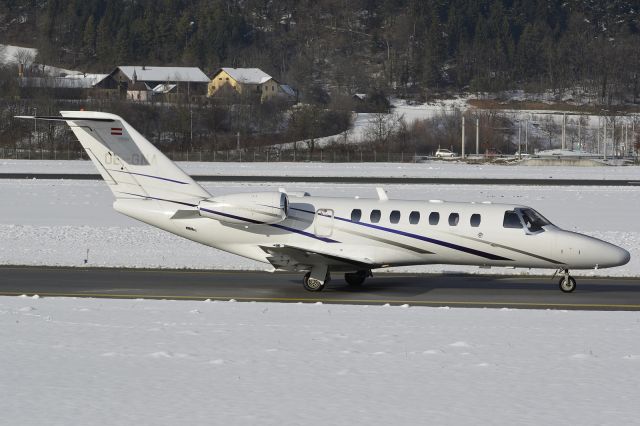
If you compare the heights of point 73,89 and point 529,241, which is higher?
point 73,89

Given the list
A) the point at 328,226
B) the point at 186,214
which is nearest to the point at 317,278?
the point at 328,226

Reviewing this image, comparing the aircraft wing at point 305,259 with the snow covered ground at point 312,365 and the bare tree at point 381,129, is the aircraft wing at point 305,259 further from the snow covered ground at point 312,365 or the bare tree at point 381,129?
the bare tree at point 381,129

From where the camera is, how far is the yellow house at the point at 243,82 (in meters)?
159

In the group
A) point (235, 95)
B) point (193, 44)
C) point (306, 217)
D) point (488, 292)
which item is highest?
point (193, 44)

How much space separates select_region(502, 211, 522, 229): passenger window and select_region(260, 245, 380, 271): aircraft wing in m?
3.00

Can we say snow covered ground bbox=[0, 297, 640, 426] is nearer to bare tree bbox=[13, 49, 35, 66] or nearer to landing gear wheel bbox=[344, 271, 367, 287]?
landing gear wheel bbox=[344, 271, 367, 287]

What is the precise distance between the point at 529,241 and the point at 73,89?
132284 mm

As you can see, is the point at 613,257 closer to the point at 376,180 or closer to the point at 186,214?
the point at 186,214

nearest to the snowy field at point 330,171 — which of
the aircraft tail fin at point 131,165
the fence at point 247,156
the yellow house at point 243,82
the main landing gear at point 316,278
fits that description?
the fence at point 247,156

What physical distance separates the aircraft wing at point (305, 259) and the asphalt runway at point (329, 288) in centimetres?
57

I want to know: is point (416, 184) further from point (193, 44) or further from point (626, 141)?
point (193, 44)

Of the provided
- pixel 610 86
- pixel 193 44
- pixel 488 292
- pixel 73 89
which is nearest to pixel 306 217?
pixel 488 292

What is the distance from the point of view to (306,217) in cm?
2420

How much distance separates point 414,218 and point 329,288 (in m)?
2.62
